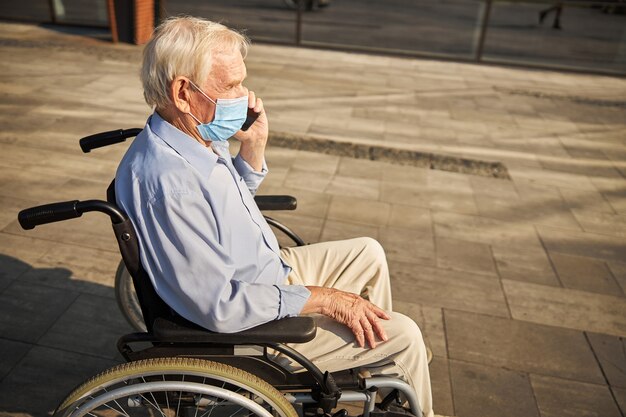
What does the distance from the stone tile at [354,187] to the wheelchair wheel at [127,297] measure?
2.30 meters

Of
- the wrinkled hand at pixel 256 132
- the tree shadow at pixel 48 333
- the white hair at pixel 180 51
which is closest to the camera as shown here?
the white hair at pixel 180 51

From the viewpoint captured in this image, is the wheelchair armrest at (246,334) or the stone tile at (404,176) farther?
the stone tile at (404,176)

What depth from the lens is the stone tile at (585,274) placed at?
340 centimetres

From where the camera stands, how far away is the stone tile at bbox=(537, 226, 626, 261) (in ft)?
12.5

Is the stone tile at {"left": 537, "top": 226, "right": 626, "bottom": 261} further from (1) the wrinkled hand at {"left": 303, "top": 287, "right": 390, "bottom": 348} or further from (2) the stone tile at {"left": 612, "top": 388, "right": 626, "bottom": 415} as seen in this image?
(1) the wrinkled hand at {"left": 303, "top": 287, "right": 390, "bottom": 348}

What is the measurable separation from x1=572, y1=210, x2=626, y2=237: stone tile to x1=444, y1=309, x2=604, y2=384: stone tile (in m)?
1.58

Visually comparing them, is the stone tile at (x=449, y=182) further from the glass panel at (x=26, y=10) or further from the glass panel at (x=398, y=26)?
the glass panel at (x=26, y=10)

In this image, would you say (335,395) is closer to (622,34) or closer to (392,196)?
(392,196)

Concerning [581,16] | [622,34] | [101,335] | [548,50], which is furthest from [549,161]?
[581,16]

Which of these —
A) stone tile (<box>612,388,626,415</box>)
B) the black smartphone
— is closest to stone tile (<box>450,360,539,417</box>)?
stone tile (<box>612,388,626,415</box>)

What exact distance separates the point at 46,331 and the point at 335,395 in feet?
5.70

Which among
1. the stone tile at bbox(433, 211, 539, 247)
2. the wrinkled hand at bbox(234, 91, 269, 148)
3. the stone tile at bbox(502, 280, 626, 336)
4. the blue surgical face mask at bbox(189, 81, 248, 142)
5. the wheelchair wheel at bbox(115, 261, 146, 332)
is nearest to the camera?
the blue surgical face mask at bbox(189, 81, 248, 142)

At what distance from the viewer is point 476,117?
682cm

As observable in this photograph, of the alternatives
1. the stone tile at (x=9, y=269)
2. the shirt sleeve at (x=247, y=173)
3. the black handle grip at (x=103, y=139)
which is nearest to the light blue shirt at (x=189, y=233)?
the black handle grip at (x=103, y=139)
